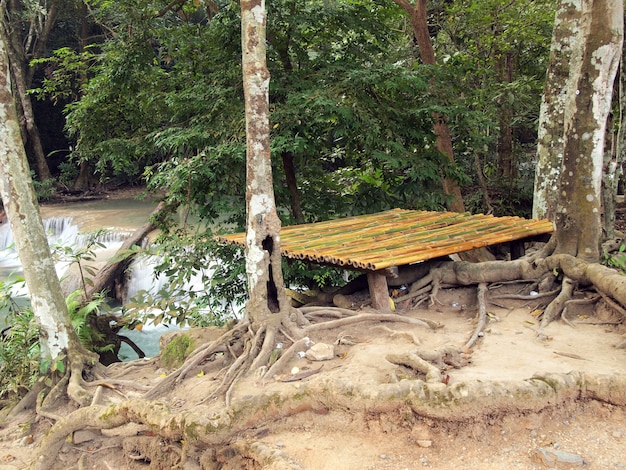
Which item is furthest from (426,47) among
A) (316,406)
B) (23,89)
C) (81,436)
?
(23,89)

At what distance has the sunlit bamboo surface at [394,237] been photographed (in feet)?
15.9

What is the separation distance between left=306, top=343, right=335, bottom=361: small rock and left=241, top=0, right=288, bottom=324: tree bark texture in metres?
0.49

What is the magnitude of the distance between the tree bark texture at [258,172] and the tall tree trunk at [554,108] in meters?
4.20

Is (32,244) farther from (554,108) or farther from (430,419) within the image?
(554,108)

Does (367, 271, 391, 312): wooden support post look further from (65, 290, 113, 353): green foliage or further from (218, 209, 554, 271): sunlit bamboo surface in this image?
(65, 290, 113, 353): green foliage

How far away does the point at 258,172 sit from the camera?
451 centimetres

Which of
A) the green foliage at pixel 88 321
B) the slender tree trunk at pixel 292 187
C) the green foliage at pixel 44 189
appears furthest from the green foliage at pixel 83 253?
the green foliage at pixel 44 189

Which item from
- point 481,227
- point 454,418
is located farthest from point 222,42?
point 454,418

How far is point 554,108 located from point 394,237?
338 centimetres

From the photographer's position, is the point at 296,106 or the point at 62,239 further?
the point at 62,239

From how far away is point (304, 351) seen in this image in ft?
14.5

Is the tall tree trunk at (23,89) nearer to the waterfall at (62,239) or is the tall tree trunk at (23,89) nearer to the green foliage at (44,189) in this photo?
the green foliage at (44,189)

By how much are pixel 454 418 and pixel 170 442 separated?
6.51 ft

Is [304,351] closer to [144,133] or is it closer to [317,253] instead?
[317,253]
